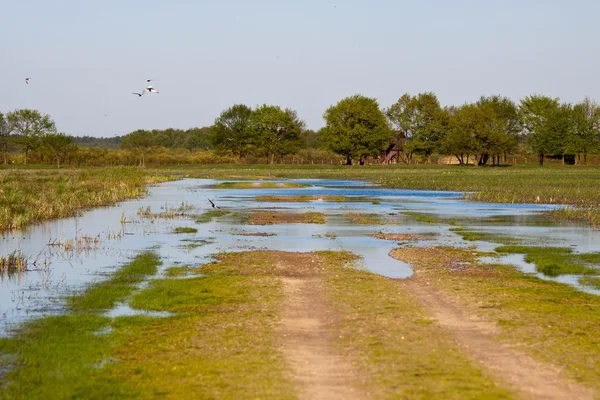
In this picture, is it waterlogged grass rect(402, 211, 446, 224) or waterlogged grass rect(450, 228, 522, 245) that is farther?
waterlogged grass rect(402, 211, 446, 224)

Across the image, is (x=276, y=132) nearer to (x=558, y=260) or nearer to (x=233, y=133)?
(x=233, y=133)

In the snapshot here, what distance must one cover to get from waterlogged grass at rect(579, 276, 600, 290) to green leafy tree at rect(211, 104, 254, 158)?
527 feet

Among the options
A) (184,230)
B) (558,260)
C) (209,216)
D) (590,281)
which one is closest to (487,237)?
(558,260)

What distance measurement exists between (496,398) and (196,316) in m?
7.96

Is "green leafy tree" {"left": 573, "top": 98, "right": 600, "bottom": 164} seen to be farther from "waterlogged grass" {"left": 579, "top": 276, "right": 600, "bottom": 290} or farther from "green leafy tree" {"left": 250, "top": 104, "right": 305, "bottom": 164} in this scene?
"waterlogged grass" {"left": 579, "top": 276, "right": 600, "bottom": 290}

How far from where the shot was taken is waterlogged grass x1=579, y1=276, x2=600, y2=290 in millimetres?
20812

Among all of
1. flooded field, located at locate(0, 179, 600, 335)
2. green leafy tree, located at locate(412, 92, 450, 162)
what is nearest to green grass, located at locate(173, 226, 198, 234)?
flooded field, located at locate(0, 179, 600, 335)

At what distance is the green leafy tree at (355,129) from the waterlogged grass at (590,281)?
138018 millimetres

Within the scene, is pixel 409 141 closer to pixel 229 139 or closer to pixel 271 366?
pixel 229 139

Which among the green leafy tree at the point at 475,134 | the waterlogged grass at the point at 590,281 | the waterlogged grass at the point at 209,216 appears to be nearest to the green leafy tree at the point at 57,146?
the green leafy tree at the point at 475,134

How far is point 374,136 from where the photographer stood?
16062 centimetres

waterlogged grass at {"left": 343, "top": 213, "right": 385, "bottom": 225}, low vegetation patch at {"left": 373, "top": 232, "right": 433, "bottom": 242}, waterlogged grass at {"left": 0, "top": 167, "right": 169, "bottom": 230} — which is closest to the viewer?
low vegetation patch at {"left": 373, "top": 232, "right": 433, "bottom": 242}

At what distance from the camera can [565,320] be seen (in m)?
16.1

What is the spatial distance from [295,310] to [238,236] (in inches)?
679
